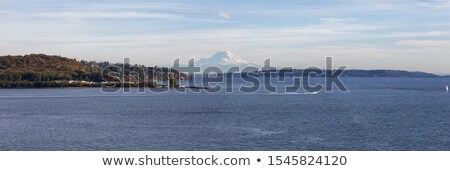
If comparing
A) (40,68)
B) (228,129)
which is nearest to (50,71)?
(40,68)

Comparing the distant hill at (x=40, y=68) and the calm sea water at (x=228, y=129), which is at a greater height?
the distant hill at (x=40, y=68)

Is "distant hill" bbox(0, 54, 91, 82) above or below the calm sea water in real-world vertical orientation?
above

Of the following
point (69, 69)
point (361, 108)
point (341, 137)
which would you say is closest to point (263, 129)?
point (341, 137)

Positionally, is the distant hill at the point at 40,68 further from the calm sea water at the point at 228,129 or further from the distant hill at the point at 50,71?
the calm sea water at the point at 228,129

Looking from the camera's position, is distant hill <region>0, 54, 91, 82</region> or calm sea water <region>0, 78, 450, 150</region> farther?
distant hill <region>0, 54, 91, 82</region>

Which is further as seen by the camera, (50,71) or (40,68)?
(40,68)

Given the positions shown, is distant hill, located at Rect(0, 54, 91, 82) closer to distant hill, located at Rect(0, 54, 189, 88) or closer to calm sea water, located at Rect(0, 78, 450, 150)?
distant hill, located at Rect(0, 54, 189, 88)

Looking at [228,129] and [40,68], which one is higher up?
[40,68]

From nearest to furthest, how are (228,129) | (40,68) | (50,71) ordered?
(228,129) → (50,71) → (40,68)

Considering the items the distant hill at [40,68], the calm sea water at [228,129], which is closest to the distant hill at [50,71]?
the distant hill at [40,68]

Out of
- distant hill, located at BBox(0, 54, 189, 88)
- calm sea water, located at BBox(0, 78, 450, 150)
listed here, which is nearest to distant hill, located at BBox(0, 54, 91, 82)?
distant hill, located at BBox(0, 54, 189, 88)

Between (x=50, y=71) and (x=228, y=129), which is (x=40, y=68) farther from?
(x=228, y=129)

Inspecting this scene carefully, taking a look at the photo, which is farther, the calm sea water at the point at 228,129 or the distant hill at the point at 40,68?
the distant hill at the point at 40,68
